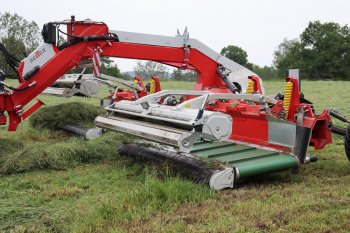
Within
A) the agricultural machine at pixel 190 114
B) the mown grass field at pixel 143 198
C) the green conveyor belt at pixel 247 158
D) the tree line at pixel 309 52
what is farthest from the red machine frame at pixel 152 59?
the tree line at pixel 309 52

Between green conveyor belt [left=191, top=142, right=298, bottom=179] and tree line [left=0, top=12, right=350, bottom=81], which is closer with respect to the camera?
green conveyor belt [left=191, top=142, right=298, bottom=179]

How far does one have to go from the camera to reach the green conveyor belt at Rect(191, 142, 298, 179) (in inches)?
215

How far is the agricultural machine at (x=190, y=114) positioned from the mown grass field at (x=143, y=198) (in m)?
0.30

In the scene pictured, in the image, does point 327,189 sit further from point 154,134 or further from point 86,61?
point 86,61

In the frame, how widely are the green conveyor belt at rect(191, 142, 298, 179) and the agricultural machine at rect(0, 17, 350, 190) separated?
13 mm

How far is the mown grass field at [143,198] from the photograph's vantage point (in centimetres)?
392

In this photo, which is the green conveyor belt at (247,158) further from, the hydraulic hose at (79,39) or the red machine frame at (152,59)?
the hydraulic hose at (79,39)

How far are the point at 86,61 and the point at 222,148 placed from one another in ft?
8.71

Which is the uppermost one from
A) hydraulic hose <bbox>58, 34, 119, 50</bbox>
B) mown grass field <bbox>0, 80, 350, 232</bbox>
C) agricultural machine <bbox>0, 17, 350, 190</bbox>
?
hydraulic hose <bbox>58, 34, 119, 50</bbox>

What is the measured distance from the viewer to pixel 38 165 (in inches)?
256

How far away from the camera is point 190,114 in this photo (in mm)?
5172

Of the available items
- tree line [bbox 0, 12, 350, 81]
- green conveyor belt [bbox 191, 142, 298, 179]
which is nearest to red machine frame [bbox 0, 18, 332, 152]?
green conveyor belt [bbox 191, 142, 298, 179]

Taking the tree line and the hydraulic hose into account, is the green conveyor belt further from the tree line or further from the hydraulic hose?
the tree line

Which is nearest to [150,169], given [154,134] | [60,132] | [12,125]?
[154,134]
